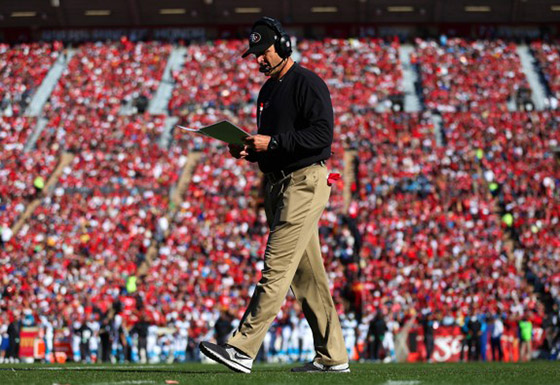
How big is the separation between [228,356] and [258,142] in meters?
1.35

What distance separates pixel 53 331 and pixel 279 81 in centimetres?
1750

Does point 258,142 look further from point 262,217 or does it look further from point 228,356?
point 262,217

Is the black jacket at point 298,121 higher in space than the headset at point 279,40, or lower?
lower

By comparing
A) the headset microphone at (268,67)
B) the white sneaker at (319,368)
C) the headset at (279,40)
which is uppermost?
the headset at (279,40)

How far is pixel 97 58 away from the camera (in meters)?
41.7

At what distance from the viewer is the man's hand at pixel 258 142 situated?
242 inches

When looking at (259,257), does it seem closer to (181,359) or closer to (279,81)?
(181,359)

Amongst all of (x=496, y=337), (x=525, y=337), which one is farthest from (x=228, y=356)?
(x=525, y=337)

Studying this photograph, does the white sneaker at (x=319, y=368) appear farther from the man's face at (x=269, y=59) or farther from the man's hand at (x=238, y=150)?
the man's face at (x=269, y=59)

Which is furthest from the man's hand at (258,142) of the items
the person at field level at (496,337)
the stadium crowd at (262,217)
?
the person at field level at (496,337)

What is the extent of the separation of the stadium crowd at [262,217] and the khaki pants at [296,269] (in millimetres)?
14848

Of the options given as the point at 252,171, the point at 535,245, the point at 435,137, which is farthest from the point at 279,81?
the point at 435,137

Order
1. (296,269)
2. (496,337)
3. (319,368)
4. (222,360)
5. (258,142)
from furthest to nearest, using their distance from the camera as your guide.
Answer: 1. (496,337)
2. (319,368)
3. (296,269)
4. (258,142)
5. (222,360)

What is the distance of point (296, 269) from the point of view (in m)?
6.41
